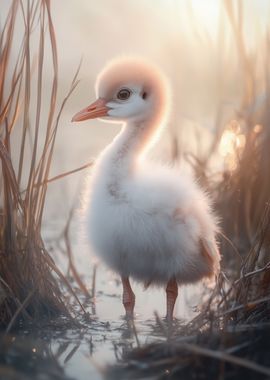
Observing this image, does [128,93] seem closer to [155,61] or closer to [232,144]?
[232,144]

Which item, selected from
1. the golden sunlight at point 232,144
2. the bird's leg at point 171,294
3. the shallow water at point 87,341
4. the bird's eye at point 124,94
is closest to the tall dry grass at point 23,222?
the shallow water at point 87,341

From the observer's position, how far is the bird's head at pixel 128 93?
4789 millimetres

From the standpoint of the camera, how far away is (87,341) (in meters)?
3.81

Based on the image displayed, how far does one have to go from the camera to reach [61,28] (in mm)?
11789

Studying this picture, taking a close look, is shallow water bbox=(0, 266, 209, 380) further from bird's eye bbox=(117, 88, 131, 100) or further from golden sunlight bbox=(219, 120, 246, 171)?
golden sunlight bbox=(219, 120, 246, 171)

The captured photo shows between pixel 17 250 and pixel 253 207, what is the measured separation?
250 cm

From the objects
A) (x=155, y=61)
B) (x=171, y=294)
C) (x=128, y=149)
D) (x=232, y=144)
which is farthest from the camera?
(x=155, y=61)

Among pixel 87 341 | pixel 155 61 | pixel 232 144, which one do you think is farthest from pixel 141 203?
pixel 155 61

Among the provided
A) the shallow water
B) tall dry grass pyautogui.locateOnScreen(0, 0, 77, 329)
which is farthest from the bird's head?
the shallow water

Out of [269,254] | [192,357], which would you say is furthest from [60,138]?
[192,357]

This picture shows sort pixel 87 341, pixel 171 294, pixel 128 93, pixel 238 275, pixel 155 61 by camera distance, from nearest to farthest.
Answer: pixel 87 341 < pixel 238 275 < pixel 171 294 < pixel 128 93 < pixel 155 61

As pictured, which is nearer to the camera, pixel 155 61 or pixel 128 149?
pixel 128 149

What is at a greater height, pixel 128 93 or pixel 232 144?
pixel 128 93

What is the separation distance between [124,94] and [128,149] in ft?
1.18
